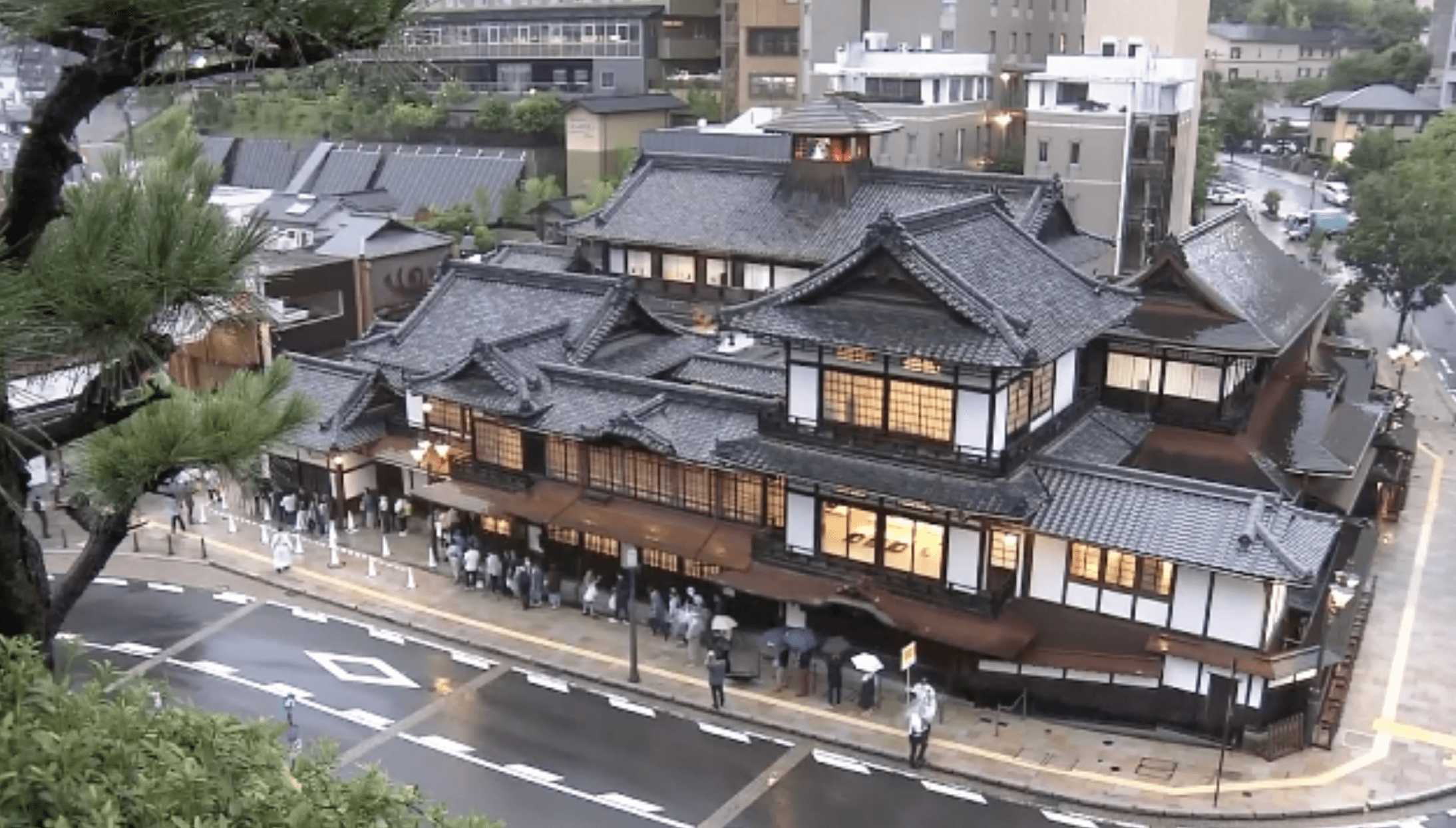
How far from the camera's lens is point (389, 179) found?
2992 inches

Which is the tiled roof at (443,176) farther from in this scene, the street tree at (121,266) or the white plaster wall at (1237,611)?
the street tree at (121,266)

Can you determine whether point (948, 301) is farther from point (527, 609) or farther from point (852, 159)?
point (852, 159)

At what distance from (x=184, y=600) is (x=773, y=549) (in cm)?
1655

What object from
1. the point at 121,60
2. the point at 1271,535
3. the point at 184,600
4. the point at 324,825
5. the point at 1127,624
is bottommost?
the point at 184,600

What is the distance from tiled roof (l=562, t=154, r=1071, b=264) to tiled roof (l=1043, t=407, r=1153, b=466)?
36.2 feet

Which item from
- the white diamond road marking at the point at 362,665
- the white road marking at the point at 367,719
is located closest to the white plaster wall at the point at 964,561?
the white diamond road marking at the point at 362,665

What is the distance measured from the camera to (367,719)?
1028 inches

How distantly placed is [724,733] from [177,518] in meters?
20.9

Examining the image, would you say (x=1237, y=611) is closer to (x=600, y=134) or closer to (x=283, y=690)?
(x=283, y=690)

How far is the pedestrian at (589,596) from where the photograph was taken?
31.1m

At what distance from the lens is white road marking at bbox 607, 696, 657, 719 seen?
26500 mm

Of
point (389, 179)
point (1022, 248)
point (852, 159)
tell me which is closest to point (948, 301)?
point (1022, 248)

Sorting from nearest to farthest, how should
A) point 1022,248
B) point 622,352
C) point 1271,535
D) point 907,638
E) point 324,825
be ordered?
point 324,825 < point 1271,535 < point 907,638 < point 1022,248 < point 622,352

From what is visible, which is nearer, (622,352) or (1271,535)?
(1271,535)
